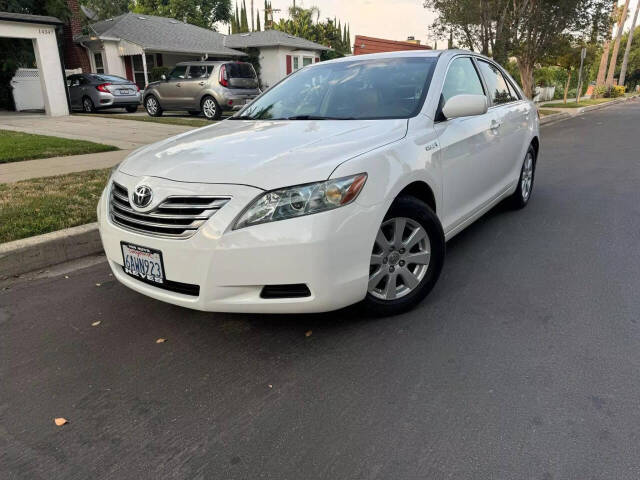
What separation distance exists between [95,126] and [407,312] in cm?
1203

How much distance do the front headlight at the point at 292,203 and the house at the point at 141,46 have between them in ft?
76.5

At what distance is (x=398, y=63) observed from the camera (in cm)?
404

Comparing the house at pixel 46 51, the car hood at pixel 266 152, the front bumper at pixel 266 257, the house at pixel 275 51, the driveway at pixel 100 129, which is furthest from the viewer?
the house at pixel 275 51

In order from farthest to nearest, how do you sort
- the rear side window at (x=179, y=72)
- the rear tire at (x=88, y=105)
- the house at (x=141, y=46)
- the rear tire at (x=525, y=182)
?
the house at (x=141, y=46)
the rear tire at (x=88, y=105)
the rear side window at (x=179, y=72)
the rear tire at (x=525, y=182)

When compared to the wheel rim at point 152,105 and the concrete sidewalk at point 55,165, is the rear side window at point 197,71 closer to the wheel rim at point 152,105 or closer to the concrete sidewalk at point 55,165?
the wheel rim at point 152,105

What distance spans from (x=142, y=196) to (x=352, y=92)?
185 cm

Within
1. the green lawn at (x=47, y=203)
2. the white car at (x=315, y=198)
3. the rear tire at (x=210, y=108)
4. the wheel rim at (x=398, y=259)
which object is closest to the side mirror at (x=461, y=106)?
the white car at (x=315, y=198)

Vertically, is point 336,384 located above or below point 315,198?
below

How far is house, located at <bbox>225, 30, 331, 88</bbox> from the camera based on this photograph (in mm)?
30953

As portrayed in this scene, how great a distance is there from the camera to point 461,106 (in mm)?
3451

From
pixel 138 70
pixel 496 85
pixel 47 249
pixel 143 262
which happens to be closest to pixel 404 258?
pixel 143 262

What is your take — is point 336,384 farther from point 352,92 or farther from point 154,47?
point 154,47

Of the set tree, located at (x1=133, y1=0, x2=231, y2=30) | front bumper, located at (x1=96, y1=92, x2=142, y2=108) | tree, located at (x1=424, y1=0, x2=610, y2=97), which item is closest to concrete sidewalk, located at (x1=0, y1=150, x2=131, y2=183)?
front bumper, located at (x1=96, y1=92, x2=142, y2=108)

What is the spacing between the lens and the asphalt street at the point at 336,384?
2059 millimetres
